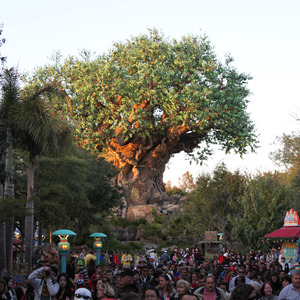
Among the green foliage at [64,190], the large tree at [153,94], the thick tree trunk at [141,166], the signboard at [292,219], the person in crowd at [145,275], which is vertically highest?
the large tree at [153,94]

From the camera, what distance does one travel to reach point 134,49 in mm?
48344

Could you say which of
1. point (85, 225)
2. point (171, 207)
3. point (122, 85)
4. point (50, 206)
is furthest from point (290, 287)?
point (171, 207)

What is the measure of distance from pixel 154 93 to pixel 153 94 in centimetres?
30

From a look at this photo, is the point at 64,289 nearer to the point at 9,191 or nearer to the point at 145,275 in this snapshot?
the point at 145,275

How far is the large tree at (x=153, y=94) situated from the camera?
46.4 metres

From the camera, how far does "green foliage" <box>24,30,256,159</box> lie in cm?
4641

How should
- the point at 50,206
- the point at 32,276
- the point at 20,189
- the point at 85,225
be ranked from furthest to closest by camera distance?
the point at 85,225
the point at 20,189
the point at 50,206
the point at 32,276

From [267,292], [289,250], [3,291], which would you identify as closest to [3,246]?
[3,291]

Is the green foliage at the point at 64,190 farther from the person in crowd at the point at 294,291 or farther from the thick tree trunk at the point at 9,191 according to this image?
the person in crowd at the point at 294,291

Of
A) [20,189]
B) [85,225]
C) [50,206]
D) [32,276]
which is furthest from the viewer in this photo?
[85,225]

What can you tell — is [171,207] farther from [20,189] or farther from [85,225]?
[20,189]

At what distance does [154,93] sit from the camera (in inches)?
1809

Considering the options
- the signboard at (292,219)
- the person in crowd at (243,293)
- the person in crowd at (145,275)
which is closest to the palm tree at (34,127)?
the person in crowd at (145,275)

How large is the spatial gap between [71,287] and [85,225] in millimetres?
27119
